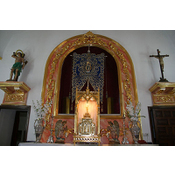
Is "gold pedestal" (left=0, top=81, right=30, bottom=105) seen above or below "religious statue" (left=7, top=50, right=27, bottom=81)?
below

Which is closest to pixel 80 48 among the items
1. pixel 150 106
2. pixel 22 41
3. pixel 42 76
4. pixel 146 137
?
pixel 42 76

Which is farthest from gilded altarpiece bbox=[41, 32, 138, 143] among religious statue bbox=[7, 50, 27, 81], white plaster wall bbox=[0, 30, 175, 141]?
religious statue bbox=[7, 50, 27, 81]

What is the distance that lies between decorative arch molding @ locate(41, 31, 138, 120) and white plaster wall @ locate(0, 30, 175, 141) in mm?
175

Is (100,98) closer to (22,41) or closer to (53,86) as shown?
(53,86)

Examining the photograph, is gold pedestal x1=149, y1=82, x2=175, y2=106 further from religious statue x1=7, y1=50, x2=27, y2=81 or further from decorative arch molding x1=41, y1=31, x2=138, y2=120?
religious statue x1=7, y1=50, x2=27, y2=81

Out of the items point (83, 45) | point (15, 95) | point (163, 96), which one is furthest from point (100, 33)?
point (15, 95)

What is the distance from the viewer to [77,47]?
620 cm

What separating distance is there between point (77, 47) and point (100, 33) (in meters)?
1.16

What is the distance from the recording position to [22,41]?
621cm

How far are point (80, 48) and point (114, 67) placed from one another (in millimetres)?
1634

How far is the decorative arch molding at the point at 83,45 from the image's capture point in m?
5.30

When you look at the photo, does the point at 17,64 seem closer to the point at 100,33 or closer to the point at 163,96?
the point at 100,33

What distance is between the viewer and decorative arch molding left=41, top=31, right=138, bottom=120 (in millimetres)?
5301

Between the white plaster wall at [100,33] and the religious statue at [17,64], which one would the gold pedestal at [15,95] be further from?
the religious statue at [17,64]
